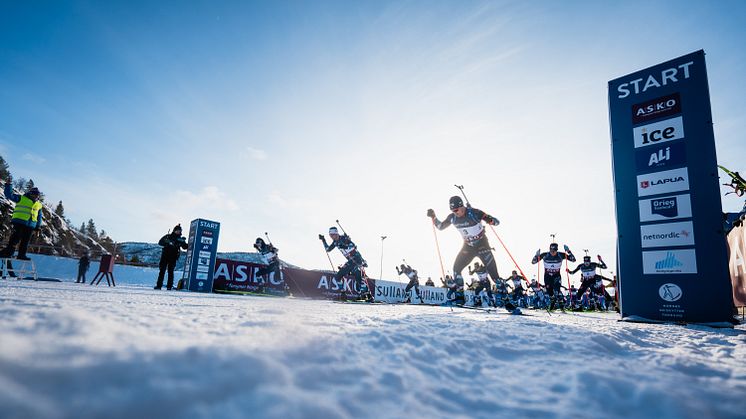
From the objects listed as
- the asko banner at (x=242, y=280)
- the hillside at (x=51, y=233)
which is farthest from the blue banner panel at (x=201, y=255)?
the hillside at (x=51, y=233)

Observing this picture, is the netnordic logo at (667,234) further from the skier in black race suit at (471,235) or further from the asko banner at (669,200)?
the skier in black race suit at (471,235)

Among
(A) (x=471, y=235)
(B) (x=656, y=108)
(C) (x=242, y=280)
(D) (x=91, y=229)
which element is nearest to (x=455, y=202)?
(A) (x=471, y=235)

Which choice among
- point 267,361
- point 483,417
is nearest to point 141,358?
point 267,361

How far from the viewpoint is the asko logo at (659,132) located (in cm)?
509

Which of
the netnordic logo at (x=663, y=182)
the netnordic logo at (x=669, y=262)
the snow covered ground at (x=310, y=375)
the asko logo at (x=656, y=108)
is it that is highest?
the asko logo at (x=656, y=108)

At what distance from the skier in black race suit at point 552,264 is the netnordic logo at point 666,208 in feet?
15.1

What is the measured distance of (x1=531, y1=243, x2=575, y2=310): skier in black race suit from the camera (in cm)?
965

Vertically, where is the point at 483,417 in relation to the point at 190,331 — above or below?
below

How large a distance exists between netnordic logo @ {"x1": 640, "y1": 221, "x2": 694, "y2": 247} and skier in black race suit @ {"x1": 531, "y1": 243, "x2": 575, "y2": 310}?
4593mm

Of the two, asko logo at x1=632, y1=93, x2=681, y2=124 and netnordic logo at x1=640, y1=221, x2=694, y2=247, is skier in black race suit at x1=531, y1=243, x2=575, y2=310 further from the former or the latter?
asko logo at x1=632, y1=93, x2=681, y2=124

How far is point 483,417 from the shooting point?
3.03 ft

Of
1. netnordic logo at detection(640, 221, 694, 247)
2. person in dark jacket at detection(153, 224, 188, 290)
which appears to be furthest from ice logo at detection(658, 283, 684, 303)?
person in dark jacket at detection(153, 224, 188, 290)

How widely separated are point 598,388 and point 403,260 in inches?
587

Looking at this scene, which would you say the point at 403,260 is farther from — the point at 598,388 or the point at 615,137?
the point at 598,388
